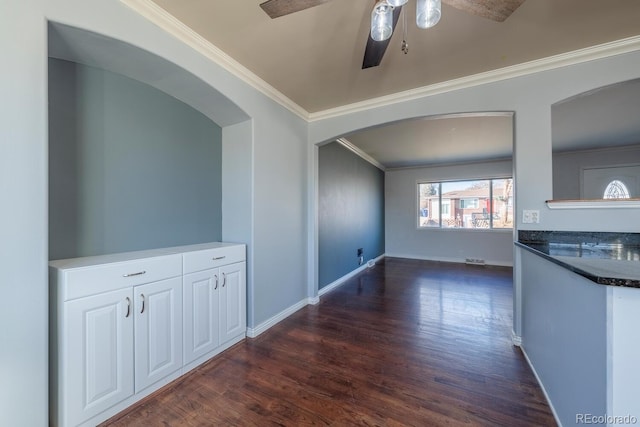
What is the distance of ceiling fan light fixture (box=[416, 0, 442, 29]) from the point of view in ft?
3.74

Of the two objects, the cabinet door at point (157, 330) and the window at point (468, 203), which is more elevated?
the window at point (468, 203)

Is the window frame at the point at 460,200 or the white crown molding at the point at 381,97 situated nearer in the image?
the white crown molding at the point at 381,97

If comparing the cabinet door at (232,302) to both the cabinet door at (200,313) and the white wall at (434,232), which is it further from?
the white wall at (434,232)

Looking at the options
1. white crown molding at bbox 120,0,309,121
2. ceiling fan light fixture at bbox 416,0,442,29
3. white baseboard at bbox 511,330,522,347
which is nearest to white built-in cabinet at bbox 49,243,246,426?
white crown molding at bbox 120,0,309,121

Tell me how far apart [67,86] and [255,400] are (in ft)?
7.77

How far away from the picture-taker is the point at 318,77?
2.41 metres

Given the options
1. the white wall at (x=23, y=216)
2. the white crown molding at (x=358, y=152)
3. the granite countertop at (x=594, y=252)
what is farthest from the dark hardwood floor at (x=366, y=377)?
the white crown molding at (x=358, y=152)

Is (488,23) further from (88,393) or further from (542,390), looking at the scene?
(88,393)

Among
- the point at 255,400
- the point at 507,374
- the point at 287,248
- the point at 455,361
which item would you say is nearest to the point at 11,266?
the point at 255,400

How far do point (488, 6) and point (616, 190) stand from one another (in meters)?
5.97

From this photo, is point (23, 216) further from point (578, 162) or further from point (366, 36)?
point (578, 162)

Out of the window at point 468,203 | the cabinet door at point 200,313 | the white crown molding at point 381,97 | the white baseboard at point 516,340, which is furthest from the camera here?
the window at point 468,203

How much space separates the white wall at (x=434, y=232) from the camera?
225 inches

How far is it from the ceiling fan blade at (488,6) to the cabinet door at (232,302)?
234cm
